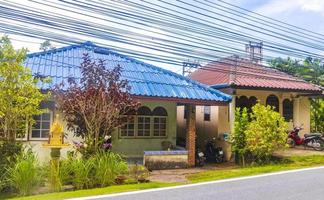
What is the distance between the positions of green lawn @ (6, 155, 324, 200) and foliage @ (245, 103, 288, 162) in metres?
0.71

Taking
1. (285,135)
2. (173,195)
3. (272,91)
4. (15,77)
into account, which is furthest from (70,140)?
(272,91)

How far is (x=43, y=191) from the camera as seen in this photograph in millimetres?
10062

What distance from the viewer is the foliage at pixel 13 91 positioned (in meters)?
10.9

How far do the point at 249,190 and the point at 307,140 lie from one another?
35.4 ft

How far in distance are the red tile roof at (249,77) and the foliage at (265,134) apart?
2.84m

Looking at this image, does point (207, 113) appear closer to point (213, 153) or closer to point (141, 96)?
point (213, 153)

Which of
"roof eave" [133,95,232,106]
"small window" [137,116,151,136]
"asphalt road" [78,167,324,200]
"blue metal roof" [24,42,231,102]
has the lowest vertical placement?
"asphalt road" [78,167,324,200]

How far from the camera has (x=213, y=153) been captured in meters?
17.9

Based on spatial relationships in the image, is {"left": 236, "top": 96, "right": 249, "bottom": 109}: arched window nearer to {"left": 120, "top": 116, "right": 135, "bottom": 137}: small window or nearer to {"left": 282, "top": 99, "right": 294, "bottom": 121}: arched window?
{"left": 282, "top": 99, "right": 294, "bottom": 121}: arched window

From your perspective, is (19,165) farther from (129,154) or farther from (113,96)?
(129,154)

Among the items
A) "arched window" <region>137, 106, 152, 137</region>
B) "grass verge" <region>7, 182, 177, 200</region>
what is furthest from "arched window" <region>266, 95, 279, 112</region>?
"grass verge" <region>7, 182, 177, 200</region>

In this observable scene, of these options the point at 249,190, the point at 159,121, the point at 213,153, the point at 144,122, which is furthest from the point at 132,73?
the point at 249,190

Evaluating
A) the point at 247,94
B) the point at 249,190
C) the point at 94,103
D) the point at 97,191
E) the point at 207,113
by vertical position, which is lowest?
the point at 97,191

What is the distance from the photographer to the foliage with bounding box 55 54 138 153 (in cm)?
1194
